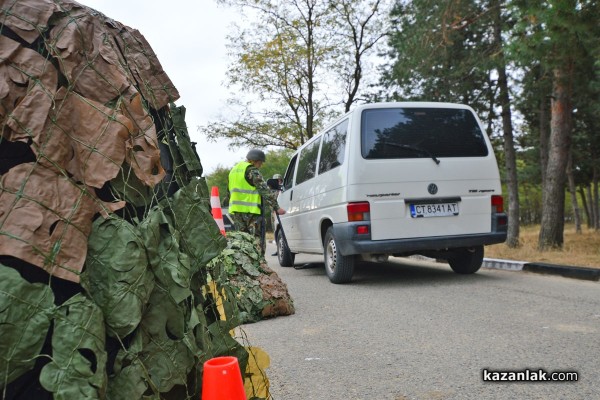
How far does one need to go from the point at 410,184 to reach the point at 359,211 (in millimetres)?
677

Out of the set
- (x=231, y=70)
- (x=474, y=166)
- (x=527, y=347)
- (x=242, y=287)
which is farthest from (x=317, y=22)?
(x=527, y=347)

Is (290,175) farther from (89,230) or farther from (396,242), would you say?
(89,230)

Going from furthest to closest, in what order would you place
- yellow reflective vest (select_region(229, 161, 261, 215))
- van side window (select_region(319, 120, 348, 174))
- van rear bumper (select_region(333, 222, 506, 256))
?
yellow reflective vest (select_region(229, 161, 261, 215)), van side window (select_region(319, 120, 348, 174)), van rear bumper (select_region(333, 222, 506, 256))

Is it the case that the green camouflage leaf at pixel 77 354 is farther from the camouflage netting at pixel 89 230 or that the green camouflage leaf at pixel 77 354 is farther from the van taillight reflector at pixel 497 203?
the van taillight reflector at pixel 497 203

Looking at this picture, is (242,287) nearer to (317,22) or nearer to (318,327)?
(318,327)

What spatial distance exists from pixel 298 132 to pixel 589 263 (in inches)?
583

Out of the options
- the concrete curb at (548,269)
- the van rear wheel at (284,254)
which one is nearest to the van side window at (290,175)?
the van rear wheel at (284,254)

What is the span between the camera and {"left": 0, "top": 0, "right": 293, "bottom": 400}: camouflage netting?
50.2 inches

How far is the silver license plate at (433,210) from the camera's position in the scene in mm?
5617

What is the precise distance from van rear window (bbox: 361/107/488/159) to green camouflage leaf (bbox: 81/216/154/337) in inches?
172

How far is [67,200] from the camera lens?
1.39m

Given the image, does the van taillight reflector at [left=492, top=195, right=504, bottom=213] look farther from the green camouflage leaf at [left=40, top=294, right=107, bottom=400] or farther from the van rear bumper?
the green camouflage leaf at [left=40, top=294, right=107, bottom=400]

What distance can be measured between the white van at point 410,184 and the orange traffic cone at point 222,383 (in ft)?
13.6

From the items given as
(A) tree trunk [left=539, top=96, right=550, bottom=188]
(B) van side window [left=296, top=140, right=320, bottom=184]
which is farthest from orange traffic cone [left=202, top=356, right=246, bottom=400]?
(A) tree trunk [left=539, top=96, right=550, bottom=188]
